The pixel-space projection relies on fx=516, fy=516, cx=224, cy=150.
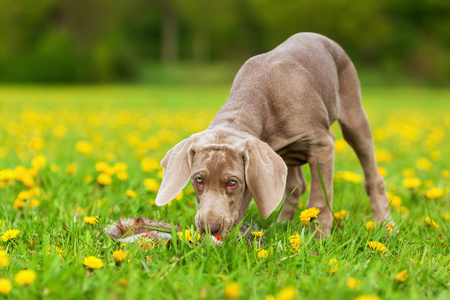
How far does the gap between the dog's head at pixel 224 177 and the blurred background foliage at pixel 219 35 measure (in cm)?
3329

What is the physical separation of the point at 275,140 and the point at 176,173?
0.82m

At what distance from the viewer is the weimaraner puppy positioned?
2633 mm

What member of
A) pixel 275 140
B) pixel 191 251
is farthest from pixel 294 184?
pixel 191 251

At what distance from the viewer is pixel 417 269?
2.30 metres

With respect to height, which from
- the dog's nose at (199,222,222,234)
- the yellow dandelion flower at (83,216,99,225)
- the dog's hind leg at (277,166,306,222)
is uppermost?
the dog's nose at (199,222,222,234)

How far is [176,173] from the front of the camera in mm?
2715

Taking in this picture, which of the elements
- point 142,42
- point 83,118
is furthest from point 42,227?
point 142,42

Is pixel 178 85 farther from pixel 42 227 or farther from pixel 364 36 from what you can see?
pixel 42 227

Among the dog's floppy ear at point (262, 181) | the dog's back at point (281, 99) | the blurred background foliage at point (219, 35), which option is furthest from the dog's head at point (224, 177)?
the blurred background foliage at point (219, 35)

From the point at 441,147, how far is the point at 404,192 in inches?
128

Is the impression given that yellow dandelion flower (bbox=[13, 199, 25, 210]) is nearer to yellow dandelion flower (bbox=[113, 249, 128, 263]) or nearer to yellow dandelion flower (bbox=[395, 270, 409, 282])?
yellow dandelion flower (bbox=[113, 249, 128, 263])

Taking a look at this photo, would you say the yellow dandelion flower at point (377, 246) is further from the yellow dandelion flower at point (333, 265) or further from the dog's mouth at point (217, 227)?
the dog's mouth at point (217, 227)

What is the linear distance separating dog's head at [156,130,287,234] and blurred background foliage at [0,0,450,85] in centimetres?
3329

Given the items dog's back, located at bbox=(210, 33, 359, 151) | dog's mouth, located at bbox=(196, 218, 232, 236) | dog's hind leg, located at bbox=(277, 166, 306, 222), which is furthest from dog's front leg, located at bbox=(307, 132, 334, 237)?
dog's mouth, located at bbox=(196, 218, 232, 236)
